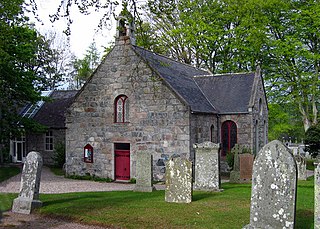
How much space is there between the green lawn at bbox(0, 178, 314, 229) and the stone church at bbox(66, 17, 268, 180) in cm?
761

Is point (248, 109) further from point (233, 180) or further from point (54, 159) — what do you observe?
point (54, 159)

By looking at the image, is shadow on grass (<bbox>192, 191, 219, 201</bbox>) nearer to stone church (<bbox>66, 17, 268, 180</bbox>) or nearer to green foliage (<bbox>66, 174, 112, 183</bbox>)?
stone church (<bbox>66, 17, 268, 180</bbox>)

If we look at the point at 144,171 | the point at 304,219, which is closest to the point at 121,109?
the point at 144,171

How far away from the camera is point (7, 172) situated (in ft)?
81.5

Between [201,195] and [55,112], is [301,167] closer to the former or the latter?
[201,195]

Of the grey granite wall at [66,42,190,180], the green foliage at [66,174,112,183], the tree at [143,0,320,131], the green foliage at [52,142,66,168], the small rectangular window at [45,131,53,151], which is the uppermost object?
the tree at [143,0,320,131]

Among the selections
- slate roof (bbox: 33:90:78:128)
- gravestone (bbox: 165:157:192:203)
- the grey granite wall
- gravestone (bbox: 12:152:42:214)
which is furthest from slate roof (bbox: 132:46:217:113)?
slate roof (bbox: 33:90:78:128)

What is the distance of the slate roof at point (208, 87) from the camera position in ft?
73.0

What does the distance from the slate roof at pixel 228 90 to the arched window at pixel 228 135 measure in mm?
1011

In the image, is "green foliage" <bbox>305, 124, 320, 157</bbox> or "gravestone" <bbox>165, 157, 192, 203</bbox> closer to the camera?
"gravestone" <bbox>165, 157, 192, 203</bbox>

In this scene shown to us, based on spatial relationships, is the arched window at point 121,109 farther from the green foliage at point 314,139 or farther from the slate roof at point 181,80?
the green foliage at point 314,139

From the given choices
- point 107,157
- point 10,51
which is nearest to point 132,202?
point 107,157

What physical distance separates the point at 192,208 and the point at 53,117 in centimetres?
2437

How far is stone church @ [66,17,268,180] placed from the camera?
20.4 m
